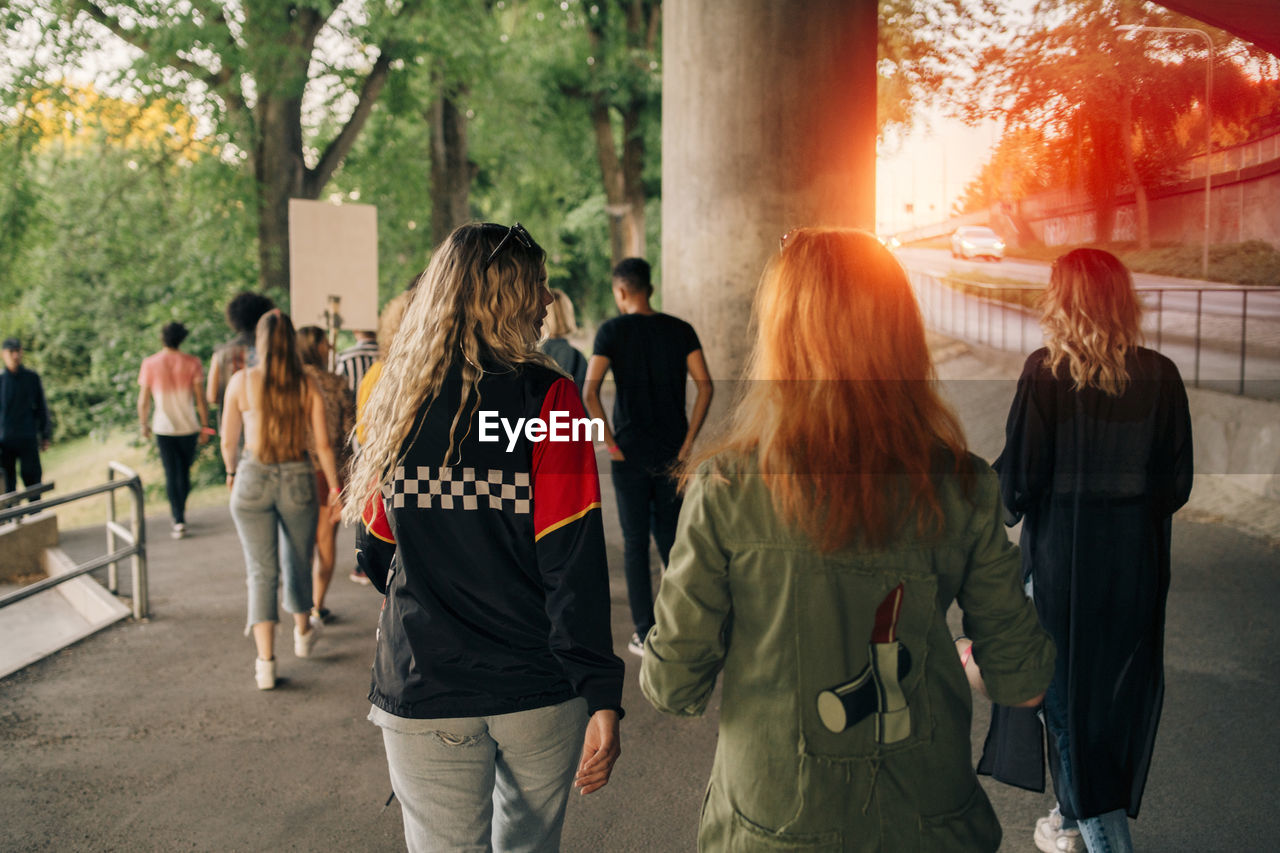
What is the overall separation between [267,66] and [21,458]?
248 inches

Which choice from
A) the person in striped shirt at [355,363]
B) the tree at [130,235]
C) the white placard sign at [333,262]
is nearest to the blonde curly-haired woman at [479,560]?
the person in striped shirt at [355,363]

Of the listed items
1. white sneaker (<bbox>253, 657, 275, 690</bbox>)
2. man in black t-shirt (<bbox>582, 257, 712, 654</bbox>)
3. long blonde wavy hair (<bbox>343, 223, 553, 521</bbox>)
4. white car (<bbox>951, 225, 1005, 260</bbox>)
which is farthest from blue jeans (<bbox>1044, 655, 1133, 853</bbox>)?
white sneaker (<bbox>253, 657, 275, 690</bbox>)

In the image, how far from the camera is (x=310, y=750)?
4.98m

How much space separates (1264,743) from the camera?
15.9ft

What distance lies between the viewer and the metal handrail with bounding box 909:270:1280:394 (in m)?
5.71

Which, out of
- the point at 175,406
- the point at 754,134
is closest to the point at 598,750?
the point at 754,134

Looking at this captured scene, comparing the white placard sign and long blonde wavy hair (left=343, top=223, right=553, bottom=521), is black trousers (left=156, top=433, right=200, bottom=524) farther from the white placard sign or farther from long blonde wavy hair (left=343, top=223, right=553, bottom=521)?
long blonde wavy hair (left=343, top=223, right=553, bottom=521)

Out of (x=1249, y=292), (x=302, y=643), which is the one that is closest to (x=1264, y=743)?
(x=1249, y=292)

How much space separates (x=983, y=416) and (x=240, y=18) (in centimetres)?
1124

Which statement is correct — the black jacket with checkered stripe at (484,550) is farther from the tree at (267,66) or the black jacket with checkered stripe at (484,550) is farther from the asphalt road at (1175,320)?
the tree at (267,66)

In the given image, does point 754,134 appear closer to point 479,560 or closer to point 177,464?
point 479,560

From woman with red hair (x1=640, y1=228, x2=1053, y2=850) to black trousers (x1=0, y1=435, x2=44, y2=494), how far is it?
473 inches

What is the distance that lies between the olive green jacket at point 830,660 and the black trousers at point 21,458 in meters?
12.0

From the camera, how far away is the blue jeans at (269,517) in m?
5.63
